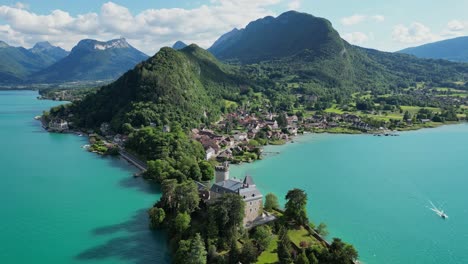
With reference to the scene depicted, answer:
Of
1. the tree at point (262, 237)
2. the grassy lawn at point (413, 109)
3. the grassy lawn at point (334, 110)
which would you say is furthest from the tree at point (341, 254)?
the grassy lawn at point (413, 109)

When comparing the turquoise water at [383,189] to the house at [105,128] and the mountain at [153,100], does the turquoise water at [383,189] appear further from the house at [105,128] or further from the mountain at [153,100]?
the house at [105,128]

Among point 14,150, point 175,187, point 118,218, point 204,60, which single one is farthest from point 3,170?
point 204,60

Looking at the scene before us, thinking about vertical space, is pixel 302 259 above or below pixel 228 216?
below

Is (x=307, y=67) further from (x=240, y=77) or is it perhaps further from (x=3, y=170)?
(x=3, y=170)

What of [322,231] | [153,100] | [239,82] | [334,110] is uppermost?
[239,82]

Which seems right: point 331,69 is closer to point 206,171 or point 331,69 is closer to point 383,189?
point 383,189

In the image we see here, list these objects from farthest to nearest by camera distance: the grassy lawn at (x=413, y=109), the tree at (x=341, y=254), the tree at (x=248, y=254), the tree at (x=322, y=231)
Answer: the grassy lawn at (x=413, y=109), the tree at (x=322, y=231), the tree at (x=248, y=254), the tree at (x=341, y=254)

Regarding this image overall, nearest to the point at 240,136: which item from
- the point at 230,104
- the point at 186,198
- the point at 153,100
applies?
the point at 153,100
